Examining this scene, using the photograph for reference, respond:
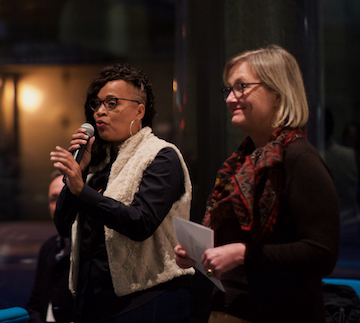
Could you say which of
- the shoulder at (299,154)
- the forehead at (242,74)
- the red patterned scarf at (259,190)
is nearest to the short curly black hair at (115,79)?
the forehead at (242,74)

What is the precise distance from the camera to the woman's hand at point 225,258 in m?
1.05

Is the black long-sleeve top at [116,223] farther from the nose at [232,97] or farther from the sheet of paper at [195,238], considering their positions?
the nose at [232,97]

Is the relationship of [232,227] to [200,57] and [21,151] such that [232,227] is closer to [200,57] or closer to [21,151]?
[200,57]

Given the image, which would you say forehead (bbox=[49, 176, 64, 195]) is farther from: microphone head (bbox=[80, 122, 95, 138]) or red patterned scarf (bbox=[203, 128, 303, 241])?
red patterned scarf (bbox=[203, 128, 303, 241])

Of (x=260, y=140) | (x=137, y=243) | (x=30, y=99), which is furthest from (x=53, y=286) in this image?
(x=30, y=99)

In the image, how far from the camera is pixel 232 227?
116 cm

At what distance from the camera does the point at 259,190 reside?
1.09 metres

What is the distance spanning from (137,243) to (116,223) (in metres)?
0.16

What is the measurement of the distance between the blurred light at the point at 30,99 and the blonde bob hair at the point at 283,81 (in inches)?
278

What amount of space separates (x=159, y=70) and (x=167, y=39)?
38.3 inches

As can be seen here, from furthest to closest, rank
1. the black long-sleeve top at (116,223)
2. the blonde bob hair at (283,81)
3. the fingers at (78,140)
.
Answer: the fingers at (78,140) < the black long-sleeve top at (116,223) < the blonde bob hair at (283,81)

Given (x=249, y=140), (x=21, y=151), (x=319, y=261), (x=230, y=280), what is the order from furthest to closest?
(x=21, y=151) → (x=249, y=140) → (x=230, y=280) → (x=319, y=261)

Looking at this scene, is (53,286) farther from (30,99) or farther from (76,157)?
(30,99)

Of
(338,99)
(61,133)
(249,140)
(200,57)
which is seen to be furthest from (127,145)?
(61,133)
